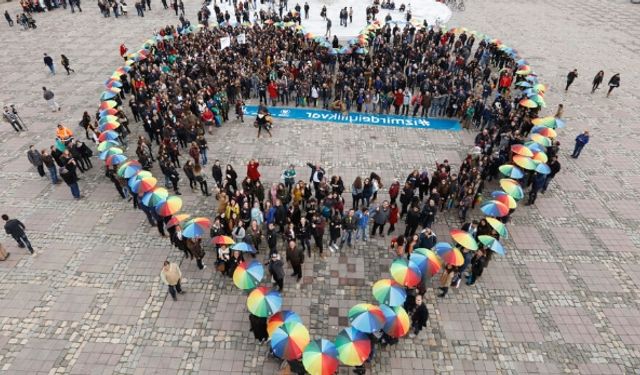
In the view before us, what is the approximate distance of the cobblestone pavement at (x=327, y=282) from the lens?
9938 millimetres

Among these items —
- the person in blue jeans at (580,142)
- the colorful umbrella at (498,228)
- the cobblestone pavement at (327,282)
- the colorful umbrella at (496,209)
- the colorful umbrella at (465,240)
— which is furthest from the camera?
the person in blue jeans at (580,142)

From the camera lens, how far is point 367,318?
338 inches

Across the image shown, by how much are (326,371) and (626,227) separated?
13570 millimetres

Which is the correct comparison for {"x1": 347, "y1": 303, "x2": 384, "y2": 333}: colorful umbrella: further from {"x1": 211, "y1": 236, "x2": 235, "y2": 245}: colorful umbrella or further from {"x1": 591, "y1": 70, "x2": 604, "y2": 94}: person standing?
{"x1": 591, "y1": 70, "x2": 604, "y2": 94}: person standing

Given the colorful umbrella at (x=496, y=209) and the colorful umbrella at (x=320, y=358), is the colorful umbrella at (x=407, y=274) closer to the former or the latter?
the colorful umbrella at (x=320, y=358)

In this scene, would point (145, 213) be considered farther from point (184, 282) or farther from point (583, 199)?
point (583, 199)

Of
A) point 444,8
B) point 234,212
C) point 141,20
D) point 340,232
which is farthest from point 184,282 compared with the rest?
point 444,8

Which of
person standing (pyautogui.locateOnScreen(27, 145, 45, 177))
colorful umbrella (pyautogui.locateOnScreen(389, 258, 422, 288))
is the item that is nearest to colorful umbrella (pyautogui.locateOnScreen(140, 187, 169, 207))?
person standing (pyautogui.locateOnScreen(27, 145, 45, 177))

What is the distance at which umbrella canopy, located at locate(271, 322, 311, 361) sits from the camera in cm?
816

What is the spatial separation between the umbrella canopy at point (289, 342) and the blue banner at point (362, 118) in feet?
47.0

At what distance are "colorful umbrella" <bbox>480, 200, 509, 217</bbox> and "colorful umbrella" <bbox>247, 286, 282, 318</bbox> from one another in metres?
7.41

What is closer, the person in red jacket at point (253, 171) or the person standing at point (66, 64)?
the person in red jacket at point (253, 171)

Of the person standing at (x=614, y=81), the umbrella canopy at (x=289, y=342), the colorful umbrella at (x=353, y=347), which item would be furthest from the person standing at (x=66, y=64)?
the person standing at (x=614, y=81)

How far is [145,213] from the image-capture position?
549 inches
